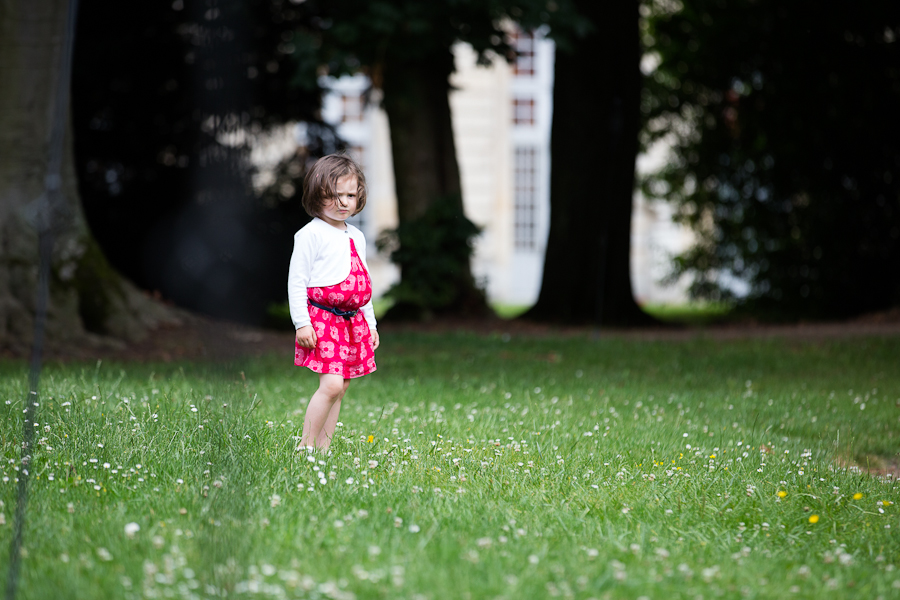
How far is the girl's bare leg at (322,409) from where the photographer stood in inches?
168

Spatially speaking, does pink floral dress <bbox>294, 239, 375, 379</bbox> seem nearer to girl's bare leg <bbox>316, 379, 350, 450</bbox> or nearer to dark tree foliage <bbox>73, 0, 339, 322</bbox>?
girl's bare leg <bbox>316, 379, 350, 450</bbox>

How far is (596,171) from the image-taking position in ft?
47.9

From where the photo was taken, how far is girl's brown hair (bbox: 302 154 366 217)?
13.7 feet

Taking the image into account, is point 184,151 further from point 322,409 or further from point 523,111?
point 523,111

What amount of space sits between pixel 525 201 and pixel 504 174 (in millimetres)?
1432

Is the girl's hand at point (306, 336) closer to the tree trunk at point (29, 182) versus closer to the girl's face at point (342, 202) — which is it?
the girl's face at point (342, 202)

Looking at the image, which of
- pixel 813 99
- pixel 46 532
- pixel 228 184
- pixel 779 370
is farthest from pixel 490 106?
pixel 46 532

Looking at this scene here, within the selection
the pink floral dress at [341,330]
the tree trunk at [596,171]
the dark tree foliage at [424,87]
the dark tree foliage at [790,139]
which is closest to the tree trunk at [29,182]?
the dark tree foliage at [424,87]

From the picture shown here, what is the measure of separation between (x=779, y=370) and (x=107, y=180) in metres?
9.89

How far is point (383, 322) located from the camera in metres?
13.5

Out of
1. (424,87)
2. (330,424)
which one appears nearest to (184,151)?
(424,87)

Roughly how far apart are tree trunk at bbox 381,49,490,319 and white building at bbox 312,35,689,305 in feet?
50.0

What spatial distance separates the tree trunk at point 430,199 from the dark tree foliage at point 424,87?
0.01 metres

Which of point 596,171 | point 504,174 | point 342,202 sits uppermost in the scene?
point 504,174
